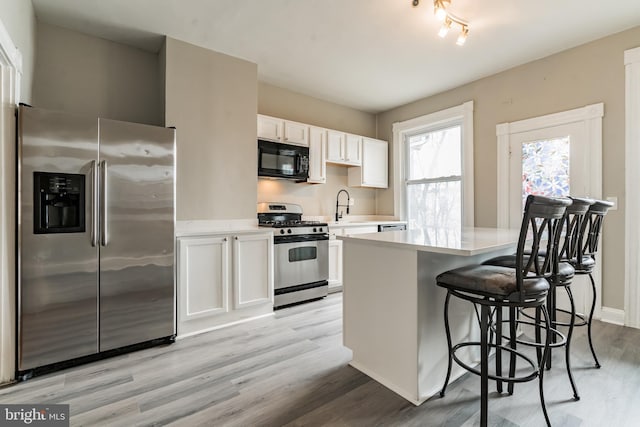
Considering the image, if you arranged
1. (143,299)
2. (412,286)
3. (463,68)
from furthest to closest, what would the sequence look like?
(463,68), (143,299), (412,286)

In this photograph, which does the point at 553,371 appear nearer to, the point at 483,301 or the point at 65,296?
the point at 483,301

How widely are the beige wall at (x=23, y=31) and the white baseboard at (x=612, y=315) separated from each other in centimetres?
522

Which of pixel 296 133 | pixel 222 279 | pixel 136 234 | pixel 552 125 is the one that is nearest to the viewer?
pixel 136 234

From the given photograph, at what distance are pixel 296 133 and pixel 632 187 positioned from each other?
355 centimetres

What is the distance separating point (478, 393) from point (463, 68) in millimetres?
3418

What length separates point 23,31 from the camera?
224cm

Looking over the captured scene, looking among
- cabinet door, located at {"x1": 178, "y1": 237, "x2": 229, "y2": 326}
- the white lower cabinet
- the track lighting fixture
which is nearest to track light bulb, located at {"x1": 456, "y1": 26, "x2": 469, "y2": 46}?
the track lighting fixture

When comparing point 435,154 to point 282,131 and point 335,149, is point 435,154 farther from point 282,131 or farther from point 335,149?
point 282,131

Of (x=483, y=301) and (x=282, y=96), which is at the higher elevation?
(x=282, y=96)

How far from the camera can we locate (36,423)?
1.63 metres

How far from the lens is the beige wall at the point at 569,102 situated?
2.96 meters

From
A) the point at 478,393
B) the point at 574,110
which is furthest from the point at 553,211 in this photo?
the point at 574,110

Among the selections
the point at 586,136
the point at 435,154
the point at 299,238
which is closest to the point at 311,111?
the point at 435,154

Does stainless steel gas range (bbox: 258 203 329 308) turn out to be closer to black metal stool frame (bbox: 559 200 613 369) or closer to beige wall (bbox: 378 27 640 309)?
beige wall (bbox: 378 27 640 309)
